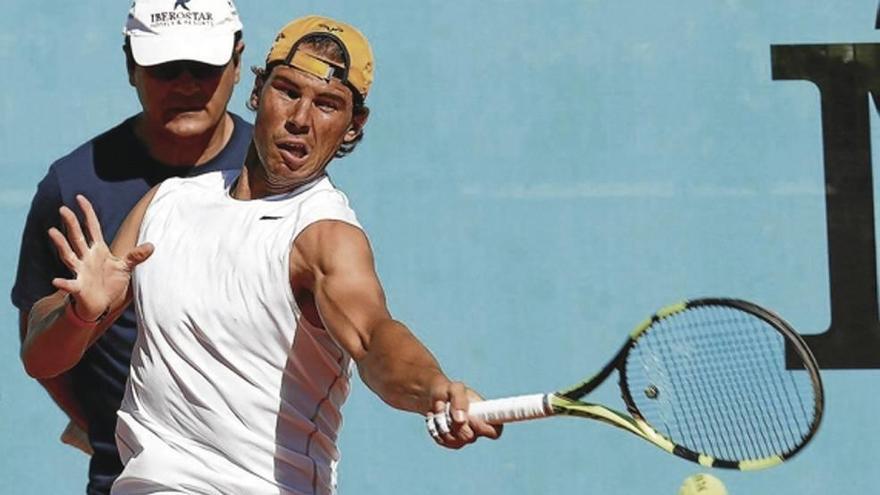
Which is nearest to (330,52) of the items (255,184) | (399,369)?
(255,184)

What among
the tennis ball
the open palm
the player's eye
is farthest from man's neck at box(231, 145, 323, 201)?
the tennis ball

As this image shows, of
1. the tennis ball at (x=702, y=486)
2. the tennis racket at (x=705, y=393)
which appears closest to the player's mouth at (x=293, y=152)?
the tennis racket at (x=705, y=393)

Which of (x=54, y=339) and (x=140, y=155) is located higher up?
(x=140, y=155)

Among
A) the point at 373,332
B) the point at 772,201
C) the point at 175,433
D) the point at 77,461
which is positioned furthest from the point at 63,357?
the point at 772,201

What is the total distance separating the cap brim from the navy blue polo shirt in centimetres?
19

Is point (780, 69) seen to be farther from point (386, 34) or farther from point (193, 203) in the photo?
point (193, 203)

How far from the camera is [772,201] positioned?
16.2 feet

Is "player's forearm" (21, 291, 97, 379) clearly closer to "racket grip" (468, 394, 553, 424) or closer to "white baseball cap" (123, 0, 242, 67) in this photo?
"white baseball cap" (123, 0, 242, 67)

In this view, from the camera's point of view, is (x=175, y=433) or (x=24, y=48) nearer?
(x=175, y=433)

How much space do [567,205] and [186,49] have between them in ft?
4.48

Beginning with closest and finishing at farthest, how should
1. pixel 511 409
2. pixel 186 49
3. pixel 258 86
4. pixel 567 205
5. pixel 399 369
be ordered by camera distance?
pixel 511 409 < pixel 399 369 < pixel 258 86 < pixel 186 49 < pixel 567 205

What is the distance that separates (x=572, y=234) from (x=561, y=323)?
22 cm

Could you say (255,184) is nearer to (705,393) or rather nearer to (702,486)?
(705,393)

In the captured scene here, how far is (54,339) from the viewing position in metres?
3.28
